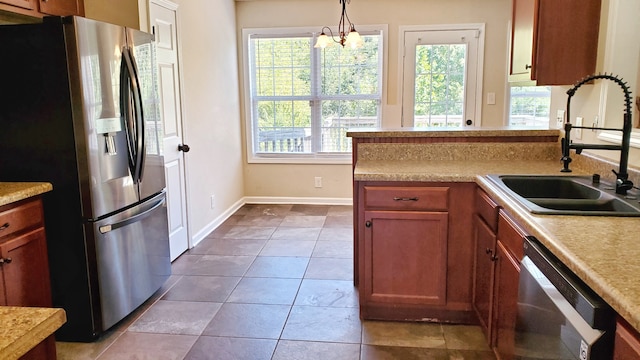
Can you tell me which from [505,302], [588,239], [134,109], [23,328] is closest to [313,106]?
[134,109]

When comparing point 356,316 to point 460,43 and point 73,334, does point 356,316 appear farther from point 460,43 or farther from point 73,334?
point 460,43

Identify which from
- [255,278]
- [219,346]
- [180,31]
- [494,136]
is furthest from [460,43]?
[219,346]

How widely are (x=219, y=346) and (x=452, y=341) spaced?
1184mm

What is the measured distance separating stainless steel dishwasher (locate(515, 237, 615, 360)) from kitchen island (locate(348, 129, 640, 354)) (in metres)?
0.04

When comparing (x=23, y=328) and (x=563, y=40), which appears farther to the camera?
(x=563, y=40)

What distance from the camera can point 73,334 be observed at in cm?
240

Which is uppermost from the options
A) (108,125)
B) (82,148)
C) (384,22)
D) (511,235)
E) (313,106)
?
(384,22)

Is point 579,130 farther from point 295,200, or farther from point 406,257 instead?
point 295,200

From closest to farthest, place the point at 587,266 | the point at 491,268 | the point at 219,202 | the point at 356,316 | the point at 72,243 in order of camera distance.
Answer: the point at 587,266, the point at 491,268, the point at 72,243, the point at 356,316, the point at 219,202

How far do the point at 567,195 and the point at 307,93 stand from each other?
3.45m

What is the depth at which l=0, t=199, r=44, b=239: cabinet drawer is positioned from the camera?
6.55 feet

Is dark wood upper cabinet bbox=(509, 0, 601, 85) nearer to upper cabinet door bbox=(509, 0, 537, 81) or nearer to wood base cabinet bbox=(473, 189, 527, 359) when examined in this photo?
upper cabinet door bbox=(509, 0, 537, 81)

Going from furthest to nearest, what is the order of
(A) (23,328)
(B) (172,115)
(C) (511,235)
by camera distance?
(B) (172,115) → (C) (511,235) → (A) (23,328)

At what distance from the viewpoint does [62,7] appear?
2.71 meters
